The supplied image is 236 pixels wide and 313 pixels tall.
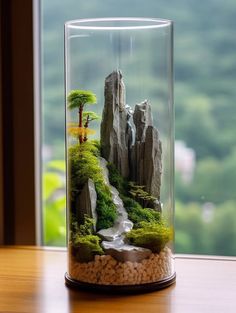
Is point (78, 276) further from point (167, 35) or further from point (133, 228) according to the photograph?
point (167, 35)

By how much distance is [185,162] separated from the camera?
1439 millimetres

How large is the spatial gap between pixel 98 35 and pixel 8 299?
48cm

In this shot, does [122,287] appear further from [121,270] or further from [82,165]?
[82,165]

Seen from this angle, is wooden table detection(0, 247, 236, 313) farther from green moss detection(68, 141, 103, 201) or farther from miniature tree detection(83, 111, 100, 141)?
miniature tree detection(83, 111, 100, 141)

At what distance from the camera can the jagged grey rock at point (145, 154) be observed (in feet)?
3.76

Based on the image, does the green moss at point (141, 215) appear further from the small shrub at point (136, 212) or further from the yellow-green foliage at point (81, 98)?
the yellow-green foliage at point (81, 98)

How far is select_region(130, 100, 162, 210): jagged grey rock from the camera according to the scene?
1146mm

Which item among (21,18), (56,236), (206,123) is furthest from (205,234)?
(21,18)

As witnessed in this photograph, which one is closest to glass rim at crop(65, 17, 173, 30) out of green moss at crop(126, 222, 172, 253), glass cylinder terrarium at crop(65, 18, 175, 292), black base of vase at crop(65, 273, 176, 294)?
glass cylinder terrarium at crop(65, 18, 175, 292)

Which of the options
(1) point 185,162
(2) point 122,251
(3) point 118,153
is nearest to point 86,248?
(2) point 122,251

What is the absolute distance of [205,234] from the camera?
56.6 inches

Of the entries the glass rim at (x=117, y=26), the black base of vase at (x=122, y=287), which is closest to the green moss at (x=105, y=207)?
the black base of vase at (x=122, y=287)

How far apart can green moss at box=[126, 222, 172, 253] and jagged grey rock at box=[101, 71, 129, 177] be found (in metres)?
0.10

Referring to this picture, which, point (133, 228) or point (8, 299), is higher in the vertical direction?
point (133, 228)
